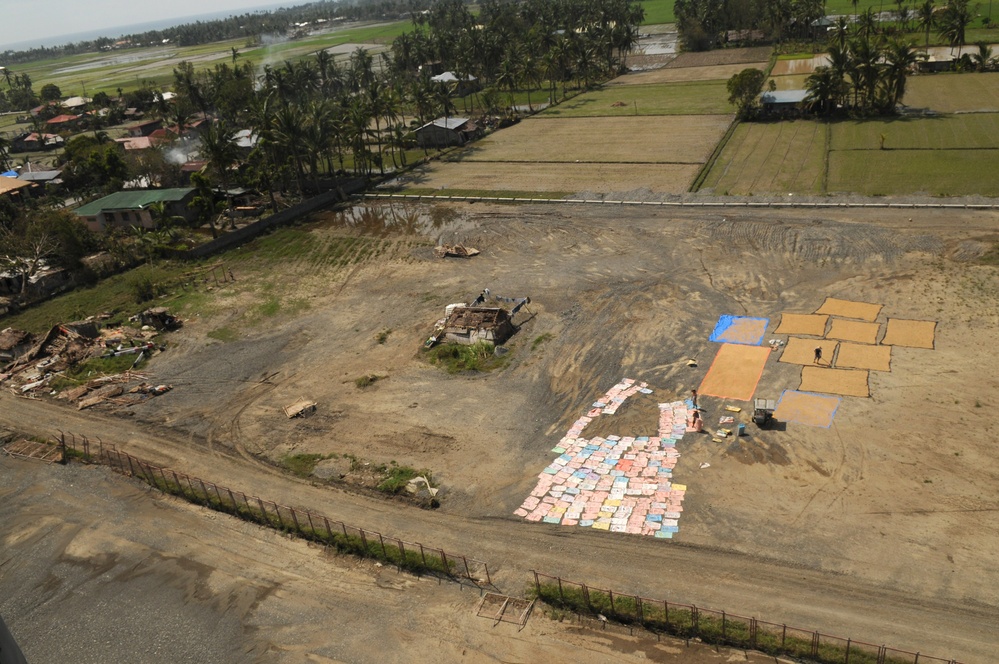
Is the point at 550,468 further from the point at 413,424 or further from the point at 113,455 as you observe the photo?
the point at 113,455

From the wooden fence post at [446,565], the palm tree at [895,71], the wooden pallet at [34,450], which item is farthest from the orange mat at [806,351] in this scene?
the palm tree at [895,71]

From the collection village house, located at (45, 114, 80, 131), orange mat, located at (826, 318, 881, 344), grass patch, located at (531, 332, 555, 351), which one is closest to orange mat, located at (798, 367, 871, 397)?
orange mat, located at (826, 318, 881, 344)

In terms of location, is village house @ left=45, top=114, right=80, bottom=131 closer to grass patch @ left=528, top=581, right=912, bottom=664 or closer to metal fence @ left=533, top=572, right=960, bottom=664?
metal fence @ left=533, top=572, right=960, bottom=664

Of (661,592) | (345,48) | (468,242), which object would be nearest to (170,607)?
(661,592)

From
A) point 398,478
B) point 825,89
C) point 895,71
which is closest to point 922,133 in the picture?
point 895,71

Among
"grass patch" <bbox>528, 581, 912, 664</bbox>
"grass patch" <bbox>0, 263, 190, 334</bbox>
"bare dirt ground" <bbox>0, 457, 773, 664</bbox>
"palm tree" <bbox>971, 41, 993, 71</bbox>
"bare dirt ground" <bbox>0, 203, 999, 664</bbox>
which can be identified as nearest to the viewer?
"grass patch" <bbox>528, 581, 912, 664</bbox>

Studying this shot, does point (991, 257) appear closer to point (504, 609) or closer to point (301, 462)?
point (504, 609)
